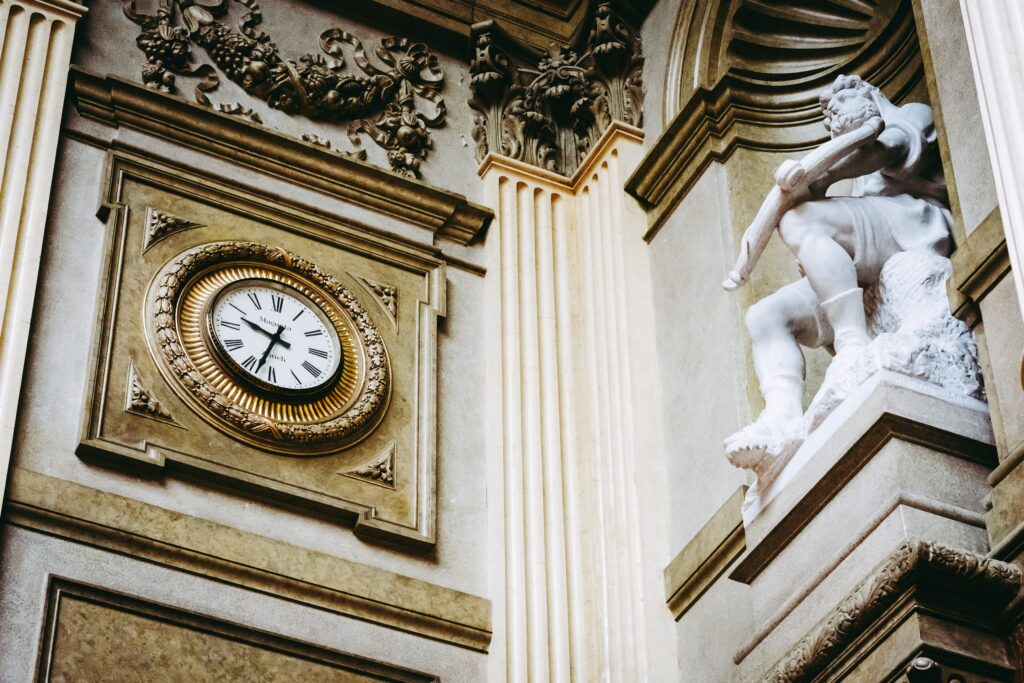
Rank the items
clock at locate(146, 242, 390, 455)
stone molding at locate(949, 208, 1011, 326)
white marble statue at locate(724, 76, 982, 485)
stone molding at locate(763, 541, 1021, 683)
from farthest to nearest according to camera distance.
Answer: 1. clock at locate(146, 242, 390, 455)
2. white marble statue at locate(724, 76, 982, 485)
3. stone molding at locate(949, 208, 1011, 326)
4. stone molding at locate(763, 541, 1021, 683)

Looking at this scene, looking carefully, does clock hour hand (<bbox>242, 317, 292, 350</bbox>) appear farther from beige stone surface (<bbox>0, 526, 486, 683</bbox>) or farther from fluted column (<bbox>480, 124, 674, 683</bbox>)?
beige stone surface (<bbox>0, 526, 486, 683</bbox>)

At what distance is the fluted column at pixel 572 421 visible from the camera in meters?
9.10

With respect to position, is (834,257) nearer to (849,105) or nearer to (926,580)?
(849,105)

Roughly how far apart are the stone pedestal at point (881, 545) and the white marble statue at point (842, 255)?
34cm

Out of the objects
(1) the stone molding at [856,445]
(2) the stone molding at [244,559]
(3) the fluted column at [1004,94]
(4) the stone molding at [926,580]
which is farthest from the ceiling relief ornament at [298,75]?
(4) the stone molding at [926,580]

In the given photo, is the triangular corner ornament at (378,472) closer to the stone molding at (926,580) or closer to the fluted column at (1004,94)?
the stone molding at (926,580)

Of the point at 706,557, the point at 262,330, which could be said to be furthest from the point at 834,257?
the point at 262,330

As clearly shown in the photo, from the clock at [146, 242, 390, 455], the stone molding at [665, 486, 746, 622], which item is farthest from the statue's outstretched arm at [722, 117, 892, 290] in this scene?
the clock at [146, 242, 390, 455]

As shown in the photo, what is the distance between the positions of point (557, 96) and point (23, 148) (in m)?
2.83

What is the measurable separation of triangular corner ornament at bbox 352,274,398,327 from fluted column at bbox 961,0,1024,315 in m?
3.45

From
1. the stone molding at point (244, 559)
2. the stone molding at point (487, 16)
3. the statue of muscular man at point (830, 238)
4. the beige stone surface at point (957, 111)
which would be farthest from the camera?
the stone molding at point (487, 16)

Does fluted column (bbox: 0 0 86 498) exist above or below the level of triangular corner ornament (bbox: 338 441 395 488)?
above

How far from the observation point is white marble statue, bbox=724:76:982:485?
7789 mm

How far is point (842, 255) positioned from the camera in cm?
800
